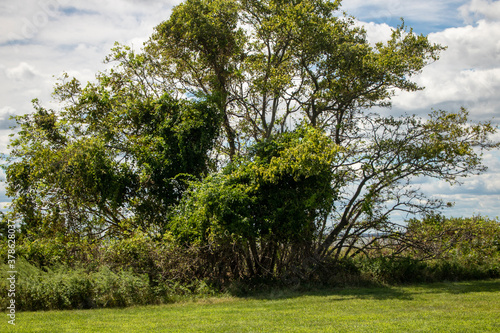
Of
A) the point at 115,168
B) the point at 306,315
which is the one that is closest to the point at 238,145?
the point at 115,168

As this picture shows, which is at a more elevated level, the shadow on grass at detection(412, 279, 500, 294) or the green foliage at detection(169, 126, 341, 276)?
the green foliage at detection(169, 126, 341, 276)

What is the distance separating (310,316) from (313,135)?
6.71 m

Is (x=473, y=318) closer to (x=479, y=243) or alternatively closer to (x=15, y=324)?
(x=479, y=243)

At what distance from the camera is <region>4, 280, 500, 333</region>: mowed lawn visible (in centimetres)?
920

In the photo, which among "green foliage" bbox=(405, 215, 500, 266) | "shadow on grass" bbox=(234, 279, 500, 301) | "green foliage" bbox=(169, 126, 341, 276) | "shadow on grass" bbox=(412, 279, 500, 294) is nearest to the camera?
"shadow on grass" bbox=(234, 279, 500, 301)

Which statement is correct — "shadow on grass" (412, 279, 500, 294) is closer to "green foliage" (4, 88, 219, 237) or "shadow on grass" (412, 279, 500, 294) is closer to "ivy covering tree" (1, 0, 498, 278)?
"ivy covering tree" (1, 0, 498, 278)

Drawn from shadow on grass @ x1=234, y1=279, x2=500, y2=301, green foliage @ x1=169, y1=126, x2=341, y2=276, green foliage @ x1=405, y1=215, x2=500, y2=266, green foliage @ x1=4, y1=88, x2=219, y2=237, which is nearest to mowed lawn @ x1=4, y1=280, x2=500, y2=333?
shadow on grass @ x1=234, y1=279, x2=500, y2=301

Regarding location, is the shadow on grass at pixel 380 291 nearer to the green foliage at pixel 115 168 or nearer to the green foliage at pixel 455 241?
the green foliage at pixel 455 241

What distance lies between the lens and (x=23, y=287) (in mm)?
12664

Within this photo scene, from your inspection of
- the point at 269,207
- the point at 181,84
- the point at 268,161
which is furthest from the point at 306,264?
the point at 181,84

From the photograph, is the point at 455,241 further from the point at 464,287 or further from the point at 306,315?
the point at 306,315

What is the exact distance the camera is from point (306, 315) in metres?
10.5

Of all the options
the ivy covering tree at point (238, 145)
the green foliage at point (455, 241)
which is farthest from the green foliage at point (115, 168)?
the green foliage at point (455, 241)

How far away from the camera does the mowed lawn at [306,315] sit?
9.20 metres
